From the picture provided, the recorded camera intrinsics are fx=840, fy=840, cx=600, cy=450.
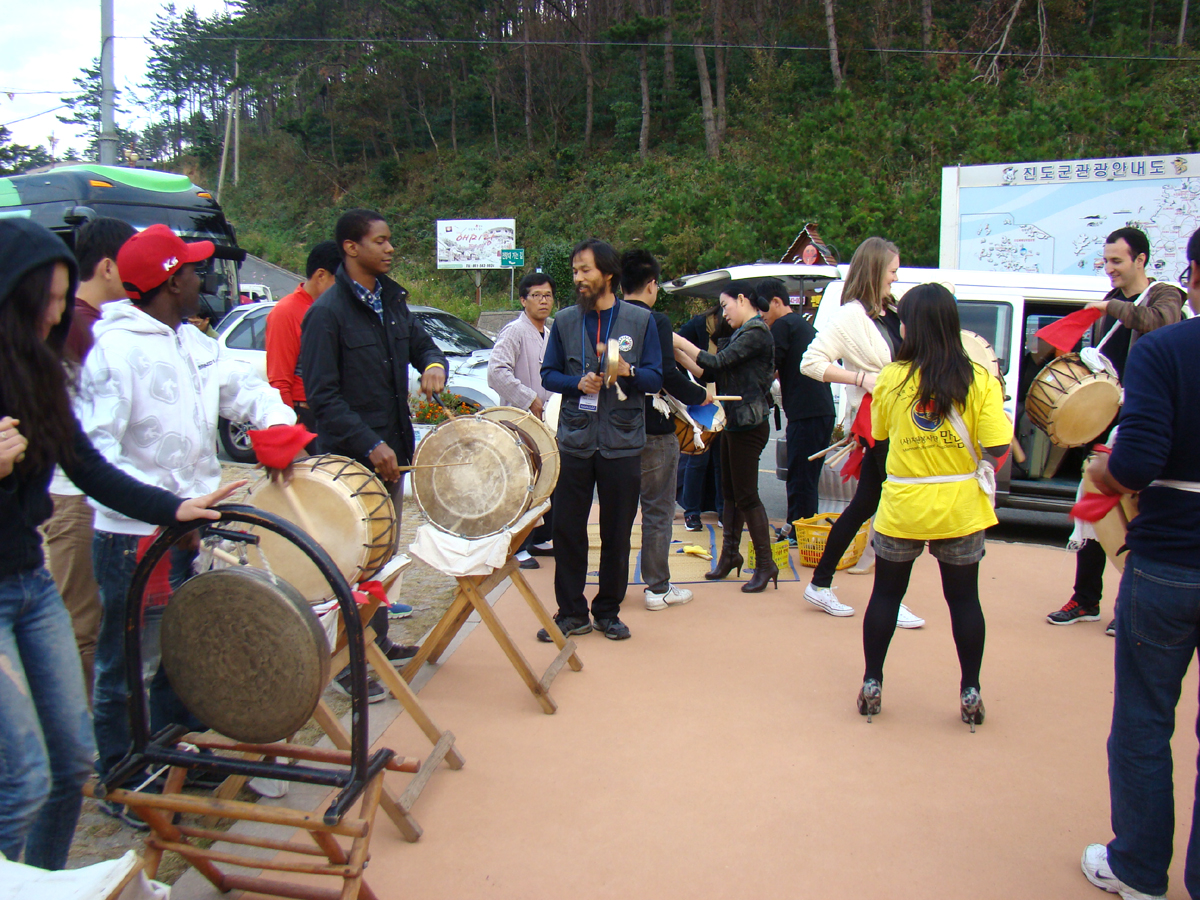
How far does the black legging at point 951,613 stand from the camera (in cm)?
343

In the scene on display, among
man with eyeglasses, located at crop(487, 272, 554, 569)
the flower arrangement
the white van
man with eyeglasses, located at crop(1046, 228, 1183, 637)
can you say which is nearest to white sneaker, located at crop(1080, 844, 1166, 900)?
man with eyeglasses, located at crop(1046, 228, 1183, 637)

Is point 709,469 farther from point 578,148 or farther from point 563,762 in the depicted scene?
point 578,148

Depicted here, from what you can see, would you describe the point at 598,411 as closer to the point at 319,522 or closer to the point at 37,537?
the point at 319,522

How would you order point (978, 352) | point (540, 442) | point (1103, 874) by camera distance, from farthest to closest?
point (540, 442), point (978, 352), point (1103, 874)

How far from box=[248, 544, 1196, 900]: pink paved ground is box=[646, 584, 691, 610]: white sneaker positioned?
0.28 meters

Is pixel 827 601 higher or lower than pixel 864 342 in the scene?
lower

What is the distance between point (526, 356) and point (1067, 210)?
6754 millimetres

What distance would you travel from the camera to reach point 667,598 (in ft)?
16.9

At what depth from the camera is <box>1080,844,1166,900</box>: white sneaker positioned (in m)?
2.45

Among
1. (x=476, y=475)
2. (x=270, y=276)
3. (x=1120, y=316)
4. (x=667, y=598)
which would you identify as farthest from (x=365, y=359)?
(x=270, y=276)

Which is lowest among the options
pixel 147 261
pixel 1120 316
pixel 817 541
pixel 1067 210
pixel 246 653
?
pixel 817 541

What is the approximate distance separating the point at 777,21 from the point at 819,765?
36816 mm

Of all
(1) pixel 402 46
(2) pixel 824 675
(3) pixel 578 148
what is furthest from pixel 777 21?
(2) pixel 824 675

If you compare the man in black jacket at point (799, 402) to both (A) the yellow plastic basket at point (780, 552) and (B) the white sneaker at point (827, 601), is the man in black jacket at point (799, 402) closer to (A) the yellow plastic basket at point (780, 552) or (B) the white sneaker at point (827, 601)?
(A) the yellow plastic basket at point (780, 552)
